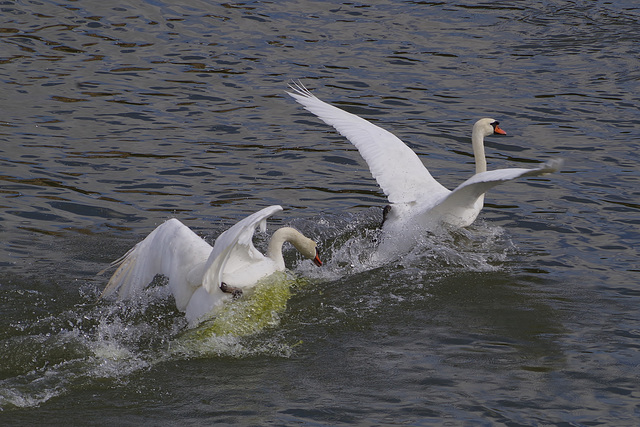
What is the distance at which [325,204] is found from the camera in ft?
29.9

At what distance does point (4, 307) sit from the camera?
21.6 feet

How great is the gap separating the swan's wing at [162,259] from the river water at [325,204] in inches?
8.9

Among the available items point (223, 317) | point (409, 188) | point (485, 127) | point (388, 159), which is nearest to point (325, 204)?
point (388, 159)

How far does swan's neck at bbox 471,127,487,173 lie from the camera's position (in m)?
8.97

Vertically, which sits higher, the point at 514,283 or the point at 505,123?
the point at 505,123

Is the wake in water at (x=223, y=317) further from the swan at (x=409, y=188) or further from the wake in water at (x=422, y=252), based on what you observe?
the swan at (x=409, y=188)

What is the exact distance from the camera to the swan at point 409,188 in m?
7.72

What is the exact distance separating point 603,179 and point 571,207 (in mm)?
864

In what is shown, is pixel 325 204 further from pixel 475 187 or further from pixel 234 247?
pixel 234 247

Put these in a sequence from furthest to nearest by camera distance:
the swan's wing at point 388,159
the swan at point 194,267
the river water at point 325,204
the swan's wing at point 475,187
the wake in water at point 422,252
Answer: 1. the swan's wing at point 388,159
2. the wake in water at point 422,252
3. the swan at point 194,267
4. the swan's wing at point 475,187
5. the river water at point 325,204

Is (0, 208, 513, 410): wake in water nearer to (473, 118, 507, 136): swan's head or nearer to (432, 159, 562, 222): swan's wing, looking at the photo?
(432, 159, 562, 222): swan's wing

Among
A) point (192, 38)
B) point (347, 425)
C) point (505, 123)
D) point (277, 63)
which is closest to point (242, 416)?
point (347, 425)

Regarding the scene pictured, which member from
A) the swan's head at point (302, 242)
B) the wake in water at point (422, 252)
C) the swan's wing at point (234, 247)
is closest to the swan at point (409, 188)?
the wake in water at point (422, 252)

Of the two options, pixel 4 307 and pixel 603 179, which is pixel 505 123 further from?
pixel 4 307
